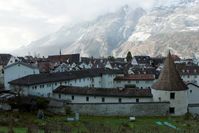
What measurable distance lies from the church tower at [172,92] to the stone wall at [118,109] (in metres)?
2.71

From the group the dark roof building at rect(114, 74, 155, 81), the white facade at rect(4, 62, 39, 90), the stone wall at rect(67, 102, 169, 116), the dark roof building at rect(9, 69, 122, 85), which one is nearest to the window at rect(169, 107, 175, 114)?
the stone wall at rect(67, 102, 169, 116)

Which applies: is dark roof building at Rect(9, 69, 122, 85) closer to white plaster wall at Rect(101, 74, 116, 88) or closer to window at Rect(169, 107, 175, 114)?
white plaster wall at Rect(101, 74, 116, 88)

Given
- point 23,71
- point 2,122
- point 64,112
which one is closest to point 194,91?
point 64,112

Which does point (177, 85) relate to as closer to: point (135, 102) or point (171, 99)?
point (171, 99)

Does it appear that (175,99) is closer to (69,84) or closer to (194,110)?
(194,110)

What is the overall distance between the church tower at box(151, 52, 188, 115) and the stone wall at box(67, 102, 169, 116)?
271cm

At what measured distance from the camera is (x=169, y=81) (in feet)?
207

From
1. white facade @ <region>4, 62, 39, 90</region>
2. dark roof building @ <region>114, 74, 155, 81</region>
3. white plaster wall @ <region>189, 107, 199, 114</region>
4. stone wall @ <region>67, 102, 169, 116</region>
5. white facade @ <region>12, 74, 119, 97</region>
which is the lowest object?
white plaster wall @ <region>189, 107, 199, 114</region>

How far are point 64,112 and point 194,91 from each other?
83.9ft

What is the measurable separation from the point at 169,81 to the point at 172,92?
1.83 metres

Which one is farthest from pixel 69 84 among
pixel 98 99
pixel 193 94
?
pixel 193 94

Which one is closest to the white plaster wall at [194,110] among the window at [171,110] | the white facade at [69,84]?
the window at [171,110]

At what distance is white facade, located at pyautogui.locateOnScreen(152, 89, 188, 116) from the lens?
61688 mm

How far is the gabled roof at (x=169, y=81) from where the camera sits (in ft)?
205
